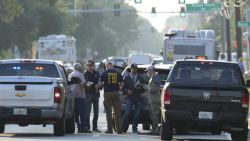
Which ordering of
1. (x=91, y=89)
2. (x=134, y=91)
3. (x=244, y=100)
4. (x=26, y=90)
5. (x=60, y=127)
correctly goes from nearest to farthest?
(x=244, y=100) < (x=26, y=90) < (x=60, y=127) < (x=134, y=91) < (x=91, y=89)

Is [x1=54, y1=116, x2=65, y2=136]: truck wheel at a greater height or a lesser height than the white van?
lesser

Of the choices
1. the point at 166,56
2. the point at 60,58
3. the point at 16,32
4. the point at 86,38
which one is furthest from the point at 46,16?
the point at 166,56

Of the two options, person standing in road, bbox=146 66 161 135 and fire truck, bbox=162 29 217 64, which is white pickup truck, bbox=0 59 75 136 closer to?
person standing in road, bbox=146 66 161 135

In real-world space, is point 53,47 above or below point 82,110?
above

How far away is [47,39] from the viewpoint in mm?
72750

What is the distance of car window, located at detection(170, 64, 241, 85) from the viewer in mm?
20281

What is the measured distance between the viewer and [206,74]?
20.6 metres

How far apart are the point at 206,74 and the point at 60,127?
3.90 m

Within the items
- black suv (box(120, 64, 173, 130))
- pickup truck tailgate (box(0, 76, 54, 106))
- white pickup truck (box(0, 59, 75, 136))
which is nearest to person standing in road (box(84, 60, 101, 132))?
black suv (box(120, 64, 173, 130))

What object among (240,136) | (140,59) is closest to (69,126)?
(240,136)

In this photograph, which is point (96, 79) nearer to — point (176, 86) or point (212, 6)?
point (176, 86)

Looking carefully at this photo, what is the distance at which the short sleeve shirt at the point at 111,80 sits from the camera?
24.1 m

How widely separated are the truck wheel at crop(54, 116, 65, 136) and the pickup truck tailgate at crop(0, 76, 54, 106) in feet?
2.05

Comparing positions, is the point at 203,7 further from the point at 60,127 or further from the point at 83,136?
the point at 60,127
